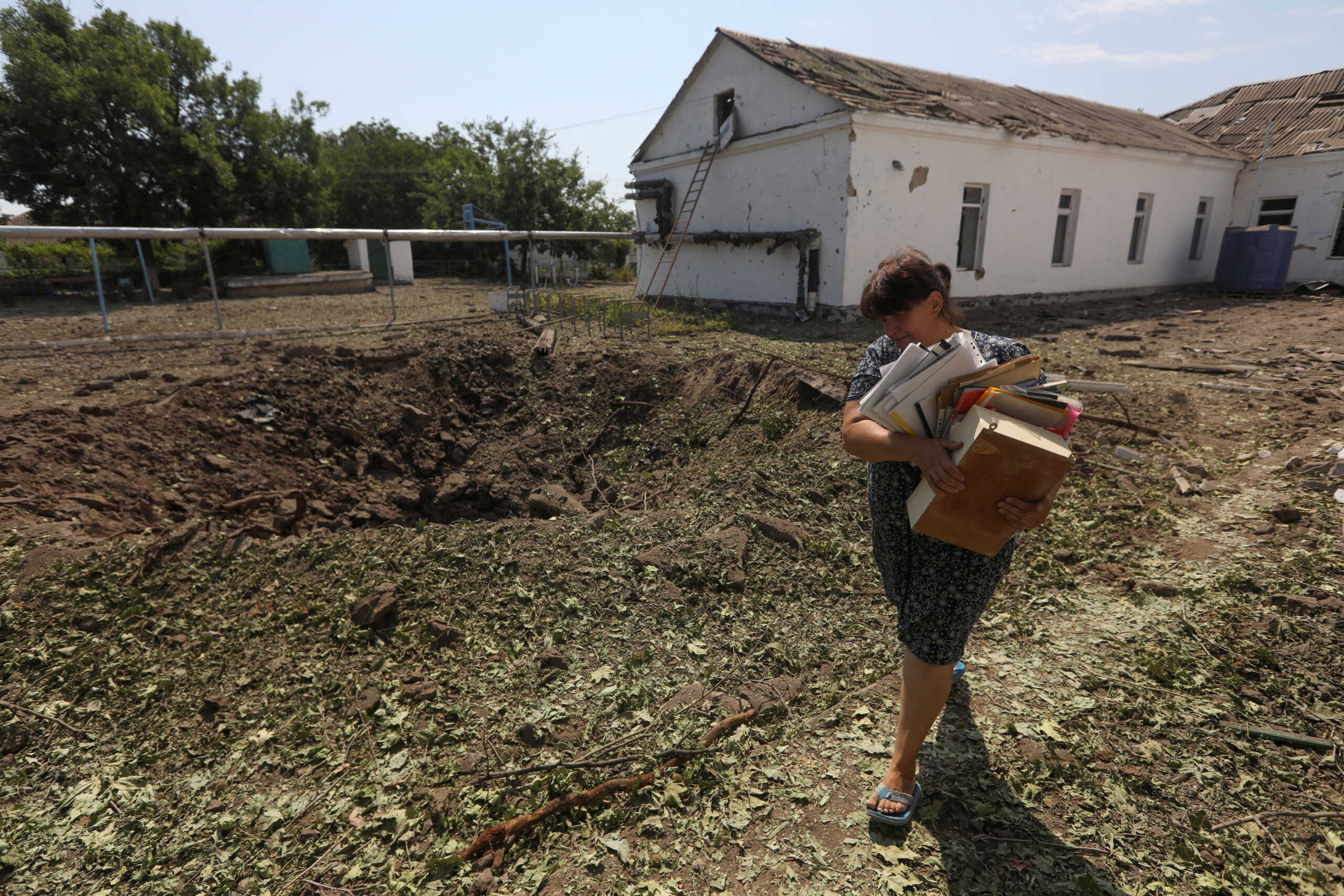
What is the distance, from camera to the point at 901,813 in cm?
230

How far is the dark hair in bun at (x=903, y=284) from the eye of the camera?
2.15 metres

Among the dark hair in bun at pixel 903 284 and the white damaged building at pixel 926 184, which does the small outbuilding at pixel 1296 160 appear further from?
the dark hair in bun at pixel 903 284

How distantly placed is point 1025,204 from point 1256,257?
8.10 metres

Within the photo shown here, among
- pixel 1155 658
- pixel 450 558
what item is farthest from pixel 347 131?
pixel 1155 658

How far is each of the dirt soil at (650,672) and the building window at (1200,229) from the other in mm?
14598

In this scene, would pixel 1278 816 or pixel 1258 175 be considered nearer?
pixel 1278 816

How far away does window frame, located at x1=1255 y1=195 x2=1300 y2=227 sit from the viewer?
17250mm

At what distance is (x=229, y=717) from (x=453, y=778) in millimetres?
1289

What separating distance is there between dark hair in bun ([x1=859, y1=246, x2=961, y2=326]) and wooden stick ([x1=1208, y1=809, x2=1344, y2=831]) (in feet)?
6.59

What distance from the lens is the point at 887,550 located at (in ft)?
7.57

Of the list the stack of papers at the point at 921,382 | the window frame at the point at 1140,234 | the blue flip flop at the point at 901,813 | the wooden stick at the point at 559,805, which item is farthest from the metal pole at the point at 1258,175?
the wooden stick at the point at 559,805

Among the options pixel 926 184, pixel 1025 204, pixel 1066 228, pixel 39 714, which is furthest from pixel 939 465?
pixel 1066 228

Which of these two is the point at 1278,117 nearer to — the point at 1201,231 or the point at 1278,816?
the point at 1201,231

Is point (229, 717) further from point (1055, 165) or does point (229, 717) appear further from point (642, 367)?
point (1055, 165)
